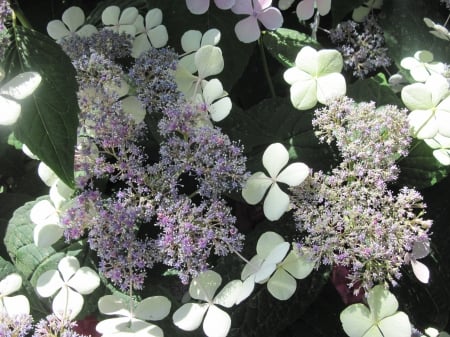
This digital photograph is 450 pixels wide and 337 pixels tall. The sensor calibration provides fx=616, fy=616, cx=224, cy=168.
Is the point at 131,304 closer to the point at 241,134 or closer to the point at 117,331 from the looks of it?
the point at 117,331

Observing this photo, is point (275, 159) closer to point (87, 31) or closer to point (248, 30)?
point (248, 30)

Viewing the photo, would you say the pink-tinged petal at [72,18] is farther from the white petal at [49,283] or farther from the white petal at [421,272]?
the white petal at [421,272]

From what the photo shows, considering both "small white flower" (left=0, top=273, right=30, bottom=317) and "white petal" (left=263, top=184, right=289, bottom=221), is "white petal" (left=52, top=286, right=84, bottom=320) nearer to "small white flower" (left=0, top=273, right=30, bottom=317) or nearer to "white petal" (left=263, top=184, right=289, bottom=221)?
"small white flower" (left=0, top=273, right=30, bottom=317)

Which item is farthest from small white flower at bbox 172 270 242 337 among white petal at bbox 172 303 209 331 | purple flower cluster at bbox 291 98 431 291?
purple flower cluster at bbox 291 98 431 291

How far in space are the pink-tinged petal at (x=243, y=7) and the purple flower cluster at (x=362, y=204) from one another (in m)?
0.18

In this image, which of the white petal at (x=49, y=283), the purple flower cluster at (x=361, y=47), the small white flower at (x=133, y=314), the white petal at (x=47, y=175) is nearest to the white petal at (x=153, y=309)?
the small white flower at (x=133, y=314)

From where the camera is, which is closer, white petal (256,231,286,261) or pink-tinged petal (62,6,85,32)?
white petal (256,231,286,261)

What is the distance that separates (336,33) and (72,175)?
42cm

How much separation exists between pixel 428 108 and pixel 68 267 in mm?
462

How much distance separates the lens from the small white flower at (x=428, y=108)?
27.6 inches

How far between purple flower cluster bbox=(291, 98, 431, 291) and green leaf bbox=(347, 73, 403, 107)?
0.29ft

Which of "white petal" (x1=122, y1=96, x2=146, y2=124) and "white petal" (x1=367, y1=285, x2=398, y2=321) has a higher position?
"white petal" (x1=122, y1=96, x2=146, y2=124)

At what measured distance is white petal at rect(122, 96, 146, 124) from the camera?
2.32 feet

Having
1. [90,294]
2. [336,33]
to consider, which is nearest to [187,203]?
[90,294]
